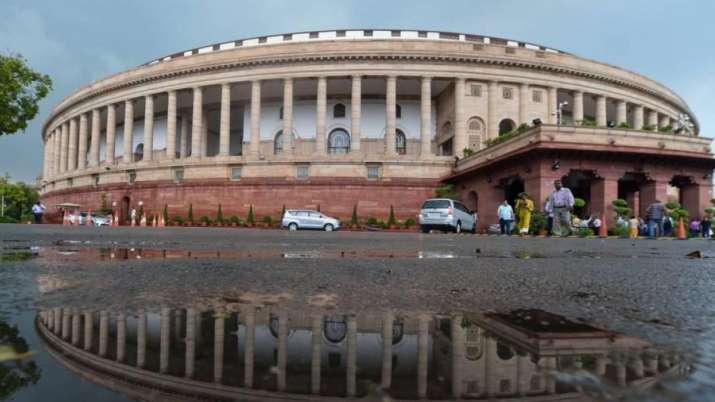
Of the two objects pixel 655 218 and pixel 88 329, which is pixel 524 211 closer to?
pixel 655 218

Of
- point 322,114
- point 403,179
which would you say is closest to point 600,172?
point 403,179

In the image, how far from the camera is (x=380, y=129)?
39625mm

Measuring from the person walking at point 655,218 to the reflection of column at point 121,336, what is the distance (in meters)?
22.1

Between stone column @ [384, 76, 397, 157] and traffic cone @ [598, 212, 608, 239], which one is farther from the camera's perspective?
stone column @ [384, 76, 397, 157]

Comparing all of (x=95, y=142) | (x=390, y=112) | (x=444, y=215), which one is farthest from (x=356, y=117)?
(x=95, y=142)

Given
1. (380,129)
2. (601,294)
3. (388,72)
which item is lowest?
(601,294)

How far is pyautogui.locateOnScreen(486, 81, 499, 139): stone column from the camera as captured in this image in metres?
34.8

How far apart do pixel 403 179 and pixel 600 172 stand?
45.4 ft

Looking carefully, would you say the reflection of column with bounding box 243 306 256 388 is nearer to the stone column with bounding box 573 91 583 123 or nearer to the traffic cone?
the traffic cone

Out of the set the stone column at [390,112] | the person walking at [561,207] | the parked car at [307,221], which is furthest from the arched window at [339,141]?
the person walking at [561,207]

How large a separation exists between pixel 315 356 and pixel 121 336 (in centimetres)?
64

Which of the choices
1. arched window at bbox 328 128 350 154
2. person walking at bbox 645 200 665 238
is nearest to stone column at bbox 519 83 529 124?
arched window at bbox 328 128 350 154

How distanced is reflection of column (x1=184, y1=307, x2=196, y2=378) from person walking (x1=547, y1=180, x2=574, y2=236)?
590 inches

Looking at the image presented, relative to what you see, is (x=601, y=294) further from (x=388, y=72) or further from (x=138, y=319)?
(x=388, y=72)
